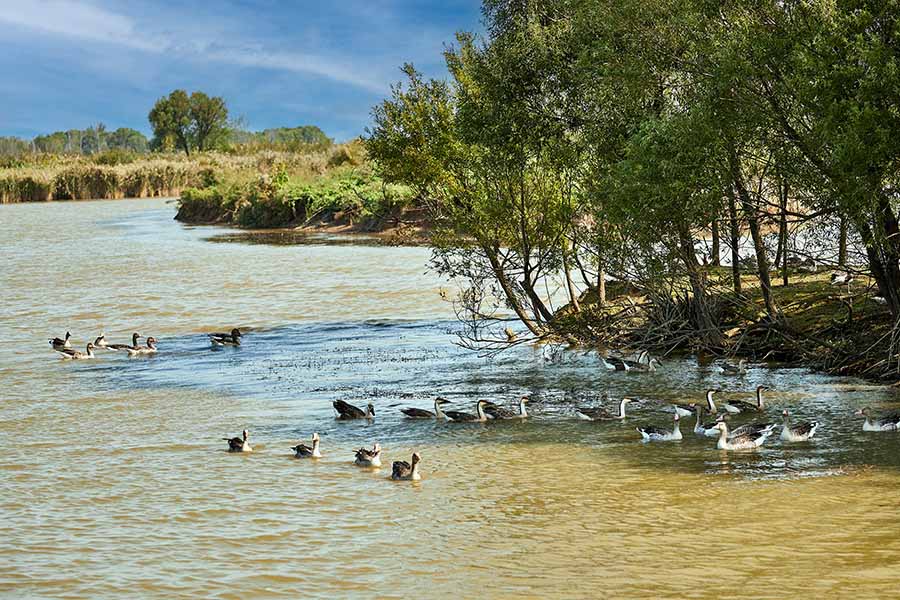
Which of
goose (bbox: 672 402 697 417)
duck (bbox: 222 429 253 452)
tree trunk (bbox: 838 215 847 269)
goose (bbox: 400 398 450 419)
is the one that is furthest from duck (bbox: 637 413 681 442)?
duck (bbox: 222 429 253 452)

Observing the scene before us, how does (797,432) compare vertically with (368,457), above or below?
above

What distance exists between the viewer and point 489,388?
65.8 ft

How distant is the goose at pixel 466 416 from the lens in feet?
55.7

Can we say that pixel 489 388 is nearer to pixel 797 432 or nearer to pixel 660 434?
pixel 660 434

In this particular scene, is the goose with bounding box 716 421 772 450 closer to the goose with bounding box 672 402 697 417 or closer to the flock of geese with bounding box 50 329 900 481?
the flock of geese with bounding box 50 329 900 481

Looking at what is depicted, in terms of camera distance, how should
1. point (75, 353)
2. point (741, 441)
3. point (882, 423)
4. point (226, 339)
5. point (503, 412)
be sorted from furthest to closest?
point (226, 339) < point (75, 353) < point (503, 412) < point (882, 423) < point (741, 441)

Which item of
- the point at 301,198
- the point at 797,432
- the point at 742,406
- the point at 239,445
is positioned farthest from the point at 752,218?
the point at 301,198

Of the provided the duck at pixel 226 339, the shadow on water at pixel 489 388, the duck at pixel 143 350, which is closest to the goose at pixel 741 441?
the shadow on water at pixel 489 388

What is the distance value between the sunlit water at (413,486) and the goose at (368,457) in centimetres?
23

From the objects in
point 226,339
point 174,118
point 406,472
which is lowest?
point 406,472

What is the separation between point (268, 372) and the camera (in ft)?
73.5

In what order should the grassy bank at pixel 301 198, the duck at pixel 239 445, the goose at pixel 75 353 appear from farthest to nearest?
1. the grassy bank at pixel 301 198
2. the goose at pixel 75 353
3. the duck at pixel 239 445

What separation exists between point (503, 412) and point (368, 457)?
342cm

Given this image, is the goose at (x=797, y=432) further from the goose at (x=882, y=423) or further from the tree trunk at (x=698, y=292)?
the tree trunk at (x=698, y=292)
